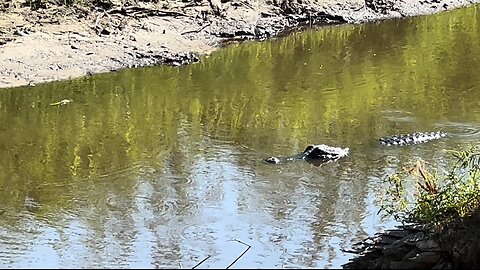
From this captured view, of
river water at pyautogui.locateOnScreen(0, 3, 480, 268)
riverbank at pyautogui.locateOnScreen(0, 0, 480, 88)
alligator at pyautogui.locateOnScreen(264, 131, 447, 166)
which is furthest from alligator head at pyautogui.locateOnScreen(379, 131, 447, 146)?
riverbank at pyautogui.locateOnScreen(0, 0, 480, 88)

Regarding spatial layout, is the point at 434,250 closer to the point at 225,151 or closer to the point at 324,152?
the point at 324,152

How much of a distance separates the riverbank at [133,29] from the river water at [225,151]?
0.44 metres

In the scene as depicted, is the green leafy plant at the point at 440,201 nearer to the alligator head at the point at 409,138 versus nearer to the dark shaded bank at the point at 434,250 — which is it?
the dark shaded bank at the point at 434,250

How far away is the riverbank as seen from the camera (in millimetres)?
13312

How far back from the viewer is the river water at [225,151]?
24.0ft

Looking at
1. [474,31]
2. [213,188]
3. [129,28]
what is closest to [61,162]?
[213,188]

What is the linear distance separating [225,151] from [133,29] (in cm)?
577

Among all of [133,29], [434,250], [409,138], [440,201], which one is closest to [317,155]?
[409,138]

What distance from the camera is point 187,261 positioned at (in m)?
6.86

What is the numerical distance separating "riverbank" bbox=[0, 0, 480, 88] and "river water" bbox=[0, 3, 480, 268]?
0.44 metres

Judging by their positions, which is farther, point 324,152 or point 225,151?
point 225,151

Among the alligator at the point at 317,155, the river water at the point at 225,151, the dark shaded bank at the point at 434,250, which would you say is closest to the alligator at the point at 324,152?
the alligator at the point at 317,155

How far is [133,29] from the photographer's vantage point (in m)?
14.9

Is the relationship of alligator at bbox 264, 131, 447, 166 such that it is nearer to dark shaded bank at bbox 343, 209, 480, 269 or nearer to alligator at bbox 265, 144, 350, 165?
alligator at bbox 265, 144, 350, 165
